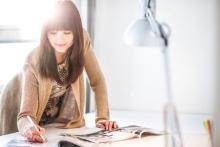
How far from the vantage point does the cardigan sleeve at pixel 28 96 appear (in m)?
1.59

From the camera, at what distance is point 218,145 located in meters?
1.09

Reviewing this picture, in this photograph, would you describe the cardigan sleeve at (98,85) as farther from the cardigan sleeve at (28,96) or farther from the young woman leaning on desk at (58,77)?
the cardigan sleeve at (28,96)

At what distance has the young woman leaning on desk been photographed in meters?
1.64

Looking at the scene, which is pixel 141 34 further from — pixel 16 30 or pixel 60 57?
pixel 16 30

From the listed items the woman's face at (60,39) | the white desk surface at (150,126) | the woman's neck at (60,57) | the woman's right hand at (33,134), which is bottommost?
the white desk surface at (150,126)

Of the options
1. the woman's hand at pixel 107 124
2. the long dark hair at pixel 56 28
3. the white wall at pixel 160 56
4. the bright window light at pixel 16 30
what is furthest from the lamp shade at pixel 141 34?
the white wall at pixel 160 56

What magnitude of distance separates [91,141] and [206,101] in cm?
90

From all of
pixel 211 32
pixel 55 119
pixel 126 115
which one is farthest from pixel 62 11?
pixel 211 32

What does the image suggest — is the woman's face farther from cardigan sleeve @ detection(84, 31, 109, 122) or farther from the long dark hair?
cardigan sleeve @ detection(84, 31, 109, 122)

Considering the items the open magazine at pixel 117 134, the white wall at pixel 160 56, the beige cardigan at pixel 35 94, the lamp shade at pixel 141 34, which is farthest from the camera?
the white wall at pixel 160 56

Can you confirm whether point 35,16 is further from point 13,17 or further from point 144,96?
point 144,96

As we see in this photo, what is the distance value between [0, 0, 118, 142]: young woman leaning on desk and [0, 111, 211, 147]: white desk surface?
8 cm

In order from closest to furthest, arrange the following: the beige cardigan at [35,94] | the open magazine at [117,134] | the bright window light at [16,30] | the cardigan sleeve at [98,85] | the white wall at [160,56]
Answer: the open magazine at [117,134], the beige cardigan at [35,94], the cardigan sleeve at [98,85], the bright window light at [16,30], the white wall at [160,56]

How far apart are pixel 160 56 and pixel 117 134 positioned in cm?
79
